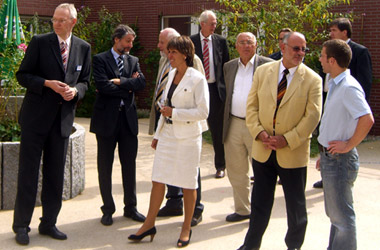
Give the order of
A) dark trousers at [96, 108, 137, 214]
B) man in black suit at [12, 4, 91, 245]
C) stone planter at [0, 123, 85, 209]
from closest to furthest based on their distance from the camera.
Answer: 1. man in black suit at [12, 4, 91, 245]
2. dark trousers at [96, 108, 137, 214]
3. stone planter at [0, 123, 85, 209]

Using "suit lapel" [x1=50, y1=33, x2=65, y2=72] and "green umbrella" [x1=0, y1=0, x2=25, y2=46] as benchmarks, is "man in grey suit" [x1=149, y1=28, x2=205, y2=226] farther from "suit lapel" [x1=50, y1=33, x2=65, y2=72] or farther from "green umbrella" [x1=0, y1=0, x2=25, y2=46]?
"green umbrella" [x1=0, y1=0, x2=25, y2=46]

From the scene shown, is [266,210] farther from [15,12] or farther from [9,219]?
[15,12]

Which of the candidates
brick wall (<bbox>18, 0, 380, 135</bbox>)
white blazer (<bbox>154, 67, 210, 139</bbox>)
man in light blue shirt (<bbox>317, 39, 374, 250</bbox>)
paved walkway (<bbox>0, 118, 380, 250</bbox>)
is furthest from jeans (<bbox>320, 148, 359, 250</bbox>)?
brick wall (<bbox>18, 0, 380, 135</bbox>)

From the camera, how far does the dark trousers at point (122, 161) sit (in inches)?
219

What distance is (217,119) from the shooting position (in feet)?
24.3

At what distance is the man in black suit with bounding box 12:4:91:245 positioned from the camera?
4.92 metres

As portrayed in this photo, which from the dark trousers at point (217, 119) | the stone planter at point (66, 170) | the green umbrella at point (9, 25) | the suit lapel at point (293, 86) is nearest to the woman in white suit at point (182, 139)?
the suit lapel at point (293, 86)

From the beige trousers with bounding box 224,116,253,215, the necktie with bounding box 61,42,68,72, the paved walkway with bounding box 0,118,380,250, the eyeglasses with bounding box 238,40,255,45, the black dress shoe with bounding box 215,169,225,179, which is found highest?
the eyeglasses with bounding box 238,40,255,45

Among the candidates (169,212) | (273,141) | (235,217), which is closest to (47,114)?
(169,212)

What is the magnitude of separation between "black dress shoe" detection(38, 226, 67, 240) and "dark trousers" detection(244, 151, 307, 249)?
1.72 metres

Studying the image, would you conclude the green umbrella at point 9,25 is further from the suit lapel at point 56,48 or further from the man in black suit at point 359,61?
the man in black suit at point 359,61

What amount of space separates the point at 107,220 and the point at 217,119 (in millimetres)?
2503

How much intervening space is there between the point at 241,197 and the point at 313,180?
217 cm

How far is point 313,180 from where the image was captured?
24.6 feet
